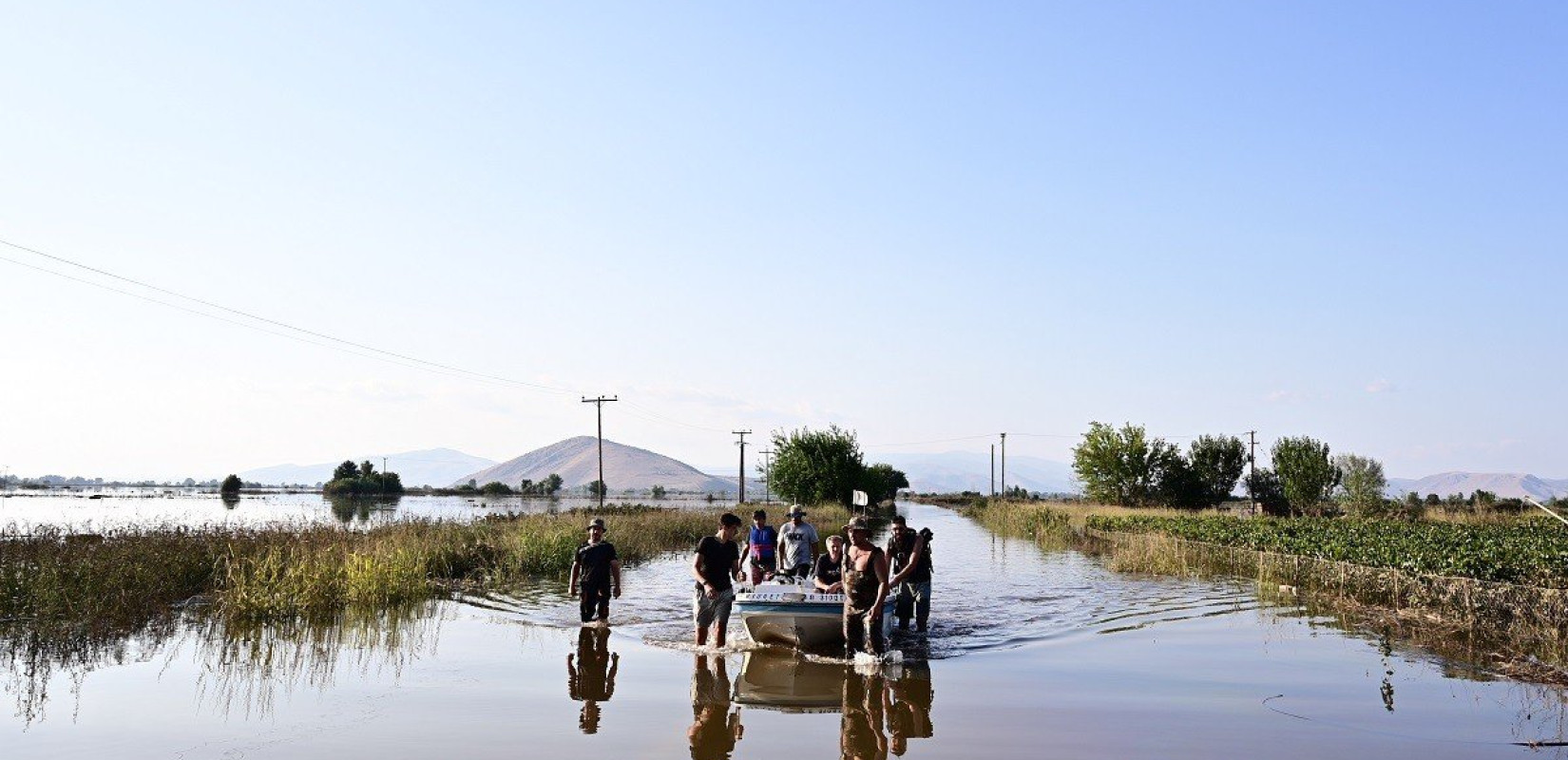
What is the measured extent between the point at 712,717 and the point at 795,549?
591 cm

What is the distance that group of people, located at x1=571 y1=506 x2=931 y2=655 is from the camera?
44.1 ft

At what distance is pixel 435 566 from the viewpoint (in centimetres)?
2353

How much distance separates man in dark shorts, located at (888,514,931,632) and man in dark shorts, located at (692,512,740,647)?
2.56 m

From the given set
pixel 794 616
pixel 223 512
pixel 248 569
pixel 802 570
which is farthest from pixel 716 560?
pixel 223 512

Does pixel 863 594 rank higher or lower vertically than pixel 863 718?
higher

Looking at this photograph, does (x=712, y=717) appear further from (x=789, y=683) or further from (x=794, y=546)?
(x=794, y=546)

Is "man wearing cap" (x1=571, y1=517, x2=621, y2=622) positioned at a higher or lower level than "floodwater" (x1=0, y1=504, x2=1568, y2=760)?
higher

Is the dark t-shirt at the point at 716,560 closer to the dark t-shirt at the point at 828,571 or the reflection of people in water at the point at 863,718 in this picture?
the dark t-shirt at the point at 828,571

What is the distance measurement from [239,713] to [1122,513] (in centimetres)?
4742

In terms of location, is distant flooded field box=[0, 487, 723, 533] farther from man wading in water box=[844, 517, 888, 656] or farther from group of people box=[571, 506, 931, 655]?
man wading in water box=[844, 517, 888, 656]

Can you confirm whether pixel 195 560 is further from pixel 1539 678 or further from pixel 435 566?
pixel 1539 678

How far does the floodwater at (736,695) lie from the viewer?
368 inches

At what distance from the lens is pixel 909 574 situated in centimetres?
1608

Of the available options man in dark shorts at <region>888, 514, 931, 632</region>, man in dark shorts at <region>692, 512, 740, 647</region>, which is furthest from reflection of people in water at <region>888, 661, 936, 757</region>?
man in dark shorts at <region>692, 512, 740, 647</region>
